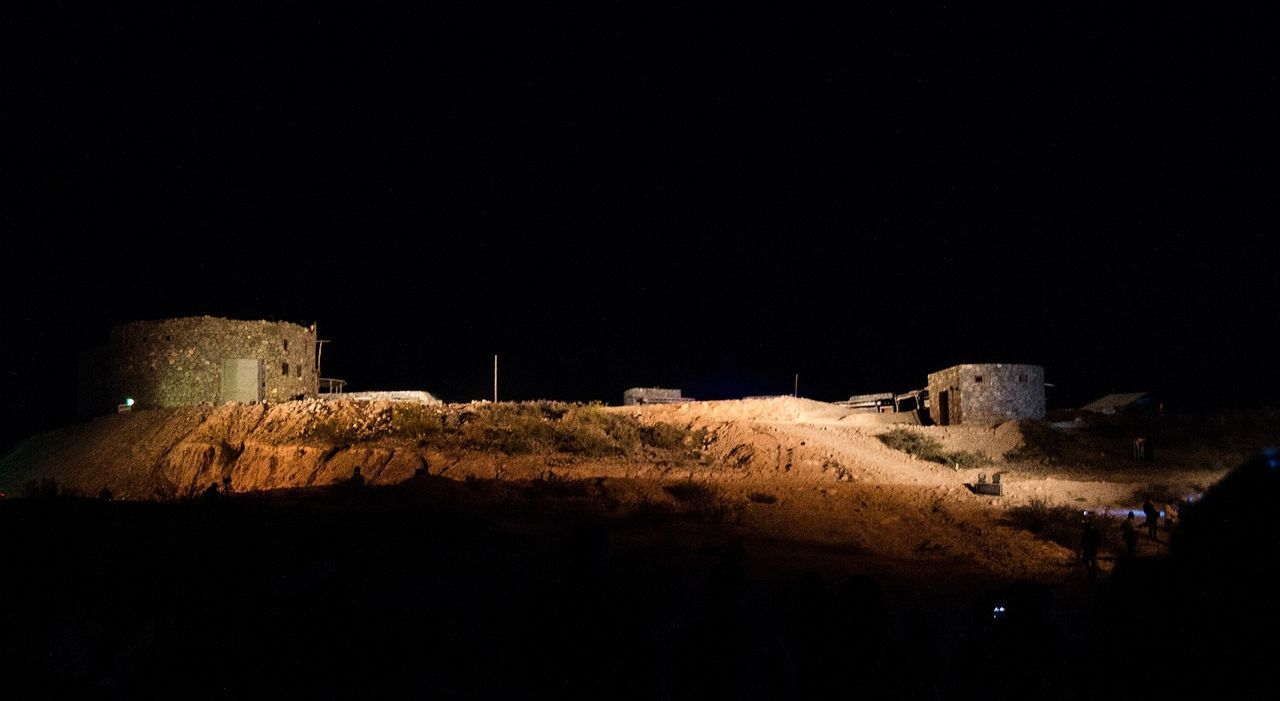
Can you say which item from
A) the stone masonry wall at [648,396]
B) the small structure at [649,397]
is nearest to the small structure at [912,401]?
the small structure at [649,397]

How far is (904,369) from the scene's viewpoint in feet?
241

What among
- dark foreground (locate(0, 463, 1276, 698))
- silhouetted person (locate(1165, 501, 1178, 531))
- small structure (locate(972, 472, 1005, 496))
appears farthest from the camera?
small structure (locate(972, 472, 1005, 496))

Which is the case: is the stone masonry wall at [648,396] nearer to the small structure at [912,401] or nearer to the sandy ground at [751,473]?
the sandy ground at [751,473]

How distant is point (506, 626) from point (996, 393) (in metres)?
33.5

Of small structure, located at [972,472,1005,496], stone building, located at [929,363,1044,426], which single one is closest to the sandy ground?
small structure, located at [972,472,1005,496]

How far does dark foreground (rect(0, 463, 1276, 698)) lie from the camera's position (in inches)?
58.8

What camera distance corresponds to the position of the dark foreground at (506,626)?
149cm

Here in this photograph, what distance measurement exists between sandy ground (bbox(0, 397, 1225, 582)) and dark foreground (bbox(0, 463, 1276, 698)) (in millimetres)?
5982

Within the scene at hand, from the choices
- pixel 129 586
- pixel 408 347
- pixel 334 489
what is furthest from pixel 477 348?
pixel 129 586

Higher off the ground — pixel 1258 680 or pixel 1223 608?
pixel 1223 608

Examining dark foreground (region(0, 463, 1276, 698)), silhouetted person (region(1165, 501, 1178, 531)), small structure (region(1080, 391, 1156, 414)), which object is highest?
small structure (region(1080, 391, 1156, 414))

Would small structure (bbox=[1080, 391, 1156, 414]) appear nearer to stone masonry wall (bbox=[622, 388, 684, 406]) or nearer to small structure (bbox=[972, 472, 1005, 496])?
stone masonry wall (bbox=[622, 388, 684, 406])

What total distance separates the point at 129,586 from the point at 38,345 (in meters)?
62.2

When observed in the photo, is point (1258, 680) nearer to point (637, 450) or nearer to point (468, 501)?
point (468, 501)
